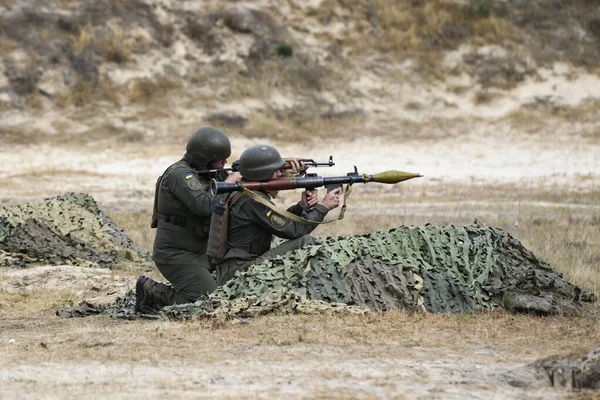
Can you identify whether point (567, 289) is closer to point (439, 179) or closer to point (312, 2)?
point (439, 179)

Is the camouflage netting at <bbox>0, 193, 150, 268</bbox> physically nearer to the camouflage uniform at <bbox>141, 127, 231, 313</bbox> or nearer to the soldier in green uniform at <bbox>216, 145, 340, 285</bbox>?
the camouflage uniform at <bbox>141, 127, 231, 313</bbox>

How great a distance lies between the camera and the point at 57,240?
11164 millimetres

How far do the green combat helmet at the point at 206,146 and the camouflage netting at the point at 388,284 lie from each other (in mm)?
1194

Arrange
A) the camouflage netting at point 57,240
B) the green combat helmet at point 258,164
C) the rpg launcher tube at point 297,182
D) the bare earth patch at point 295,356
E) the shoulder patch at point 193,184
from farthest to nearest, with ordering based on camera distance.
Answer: the camouflage netting at point 57,240 < the shoulder patch at point 193,184 < the green combat helmet at point 258,164 < the rpg launcher tube at point 297,182 < the bare earth patch at point 295,356

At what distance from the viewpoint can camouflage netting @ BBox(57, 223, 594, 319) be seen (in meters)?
7.07

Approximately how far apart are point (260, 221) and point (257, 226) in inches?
6.7

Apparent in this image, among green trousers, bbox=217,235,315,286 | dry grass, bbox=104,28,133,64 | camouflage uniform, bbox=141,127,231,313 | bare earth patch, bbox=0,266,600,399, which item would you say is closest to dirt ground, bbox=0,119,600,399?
bare earth patch, bbox=0,266,600,399

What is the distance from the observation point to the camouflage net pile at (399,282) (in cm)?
710

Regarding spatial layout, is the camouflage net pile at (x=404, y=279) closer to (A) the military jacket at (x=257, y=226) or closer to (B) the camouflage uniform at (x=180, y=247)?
(A) the military jacket at (x=257, y=226)

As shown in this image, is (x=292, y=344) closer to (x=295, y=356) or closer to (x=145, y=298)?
(x=295, y=356)

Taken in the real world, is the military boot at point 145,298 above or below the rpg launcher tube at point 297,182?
below

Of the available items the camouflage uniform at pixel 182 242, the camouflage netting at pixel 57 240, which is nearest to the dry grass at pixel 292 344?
the camouflage uniform at pixel 182 242

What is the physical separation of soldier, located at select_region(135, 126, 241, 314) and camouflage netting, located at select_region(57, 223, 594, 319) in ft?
2.06

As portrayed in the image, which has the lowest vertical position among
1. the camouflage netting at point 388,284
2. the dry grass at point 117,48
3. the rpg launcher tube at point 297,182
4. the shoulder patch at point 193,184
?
the camouflage netting at point 388,284
